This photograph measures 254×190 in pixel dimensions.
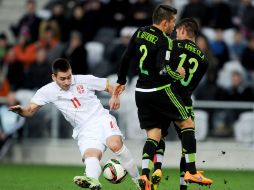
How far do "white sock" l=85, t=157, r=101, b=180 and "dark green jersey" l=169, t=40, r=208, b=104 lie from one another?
1459 mm

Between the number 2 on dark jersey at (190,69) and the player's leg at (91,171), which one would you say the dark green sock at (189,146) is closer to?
the number 2 on dark jersey at (190,69)

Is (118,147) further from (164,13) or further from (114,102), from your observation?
(164,13)

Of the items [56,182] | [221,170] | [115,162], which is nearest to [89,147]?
[115,162]

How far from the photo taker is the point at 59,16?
21469mm

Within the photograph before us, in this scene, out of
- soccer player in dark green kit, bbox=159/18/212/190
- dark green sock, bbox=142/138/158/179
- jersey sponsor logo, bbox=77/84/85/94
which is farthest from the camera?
jersey sponsor logo, bbox=77/84/85/94

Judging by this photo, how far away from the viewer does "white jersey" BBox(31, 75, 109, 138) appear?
11.6 metres

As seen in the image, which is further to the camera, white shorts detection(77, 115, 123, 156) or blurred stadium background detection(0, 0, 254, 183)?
blurred stadium background detection(0, 0, 254, 183)

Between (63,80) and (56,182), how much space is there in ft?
9.74

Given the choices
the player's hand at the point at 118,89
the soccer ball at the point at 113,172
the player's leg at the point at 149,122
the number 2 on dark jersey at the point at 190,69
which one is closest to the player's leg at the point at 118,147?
the soccer ball at the point at 113,172

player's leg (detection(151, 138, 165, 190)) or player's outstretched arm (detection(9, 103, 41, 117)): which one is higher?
player's outstretched arm (detection(9, 103, 41, 117))

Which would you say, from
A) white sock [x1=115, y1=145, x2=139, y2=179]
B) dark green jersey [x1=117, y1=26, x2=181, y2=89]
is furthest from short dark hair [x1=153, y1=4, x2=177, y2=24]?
white sock [x1=115, y1=145, x2=139, y2=179]

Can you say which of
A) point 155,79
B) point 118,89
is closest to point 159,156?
point 118,89

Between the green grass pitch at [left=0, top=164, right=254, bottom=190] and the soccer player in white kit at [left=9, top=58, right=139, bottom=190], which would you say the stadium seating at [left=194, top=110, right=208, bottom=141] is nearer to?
the green grass pitch at [left=0, top=164, right=254, bottom=190]

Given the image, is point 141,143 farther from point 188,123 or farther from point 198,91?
point 188,123
